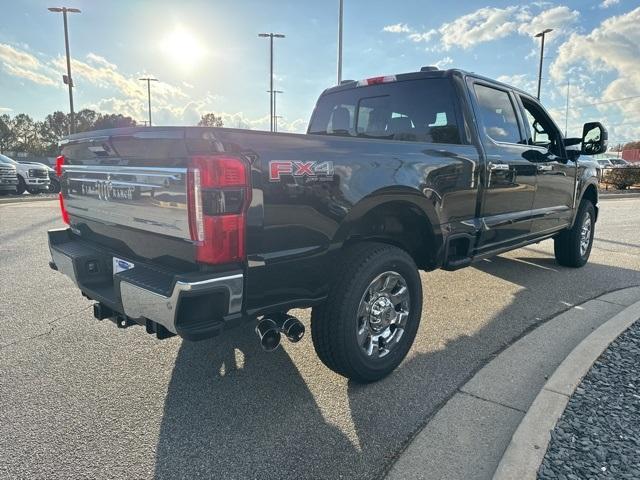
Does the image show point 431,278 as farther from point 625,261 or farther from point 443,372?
point 625,261

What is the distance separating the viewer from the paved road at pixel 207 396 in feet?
7.15

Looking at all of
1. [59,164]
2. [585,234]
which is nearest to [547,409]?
[59,164]

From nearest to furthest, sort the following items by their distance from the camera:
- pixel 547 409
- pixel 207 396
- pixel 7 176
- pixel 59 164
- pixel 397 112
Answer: pixel 547 409 < pixel 207 396 < pixel 59 164 < pixel 397 112 < pixel 7 176

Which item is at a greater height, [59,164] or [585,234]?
[59,164]

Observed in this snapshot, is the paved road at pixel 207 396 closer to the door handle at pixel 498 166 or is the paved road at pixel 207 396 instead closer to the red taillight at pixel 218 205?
the red taillight at pixel 218 205

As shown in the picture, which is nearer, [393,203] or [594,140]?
[393,203]

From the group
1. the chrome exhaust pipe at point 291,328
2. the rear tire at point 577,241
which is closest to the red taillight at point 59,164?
the chrome exhaust pipe at point 291,328

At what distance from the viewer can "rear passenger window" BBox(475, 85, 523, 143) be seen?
388 centimetres

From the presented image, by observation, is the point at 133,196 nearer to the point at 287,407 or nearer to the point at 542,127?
the point at 287,407

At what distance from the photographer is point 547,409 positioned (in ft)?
8.19

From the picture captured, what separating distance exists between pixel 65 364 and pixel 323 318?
1.88 meters

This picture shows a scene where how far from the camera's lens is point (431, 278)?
5391 millimetres

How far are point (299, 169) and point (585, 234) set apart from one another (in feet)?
17.2

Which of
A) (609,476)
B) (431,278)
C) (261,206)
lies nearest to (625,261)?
(431,278)
